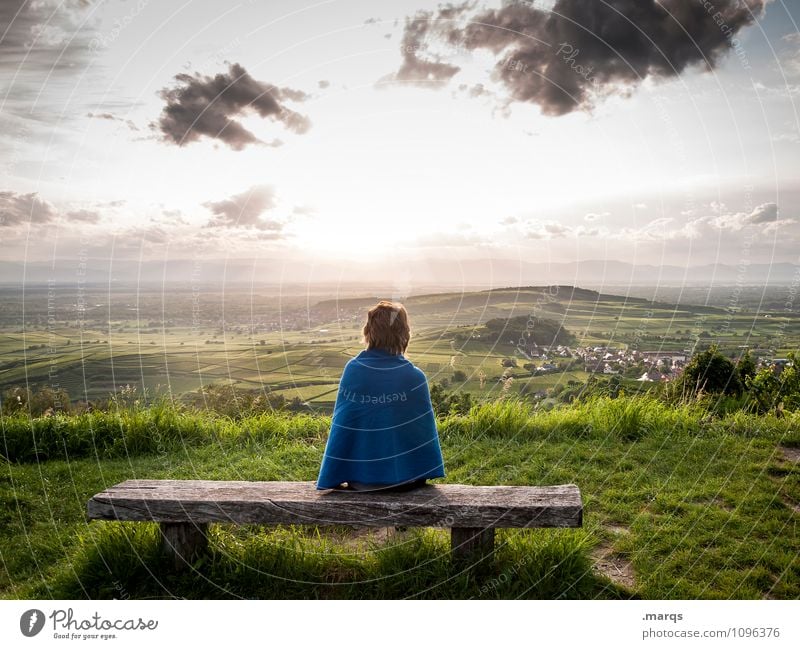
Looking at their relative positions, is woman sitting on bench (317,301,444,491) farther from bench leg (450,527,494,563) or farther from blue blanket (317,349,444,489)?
bench leg (450,527,494,563)

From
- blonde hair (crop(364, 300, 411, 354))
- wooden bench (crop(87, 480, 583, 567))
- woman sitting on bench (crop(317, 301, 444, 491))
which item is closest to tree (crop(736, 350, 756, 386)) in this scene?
wooden bench (crop(87, 480, 583, 567))

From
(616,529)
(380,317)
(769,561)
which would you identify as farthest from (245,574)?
(769,561)

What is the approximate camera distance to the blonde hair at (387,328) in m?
3.92

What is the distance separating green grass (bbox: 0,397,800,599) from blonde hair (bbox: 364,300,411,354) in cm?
134

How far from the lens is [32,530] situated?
505 centimetres

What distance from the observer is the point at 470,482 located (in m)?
6.06

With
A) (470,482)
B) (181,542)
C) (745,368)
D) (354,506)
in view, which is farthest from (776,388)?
(181,542)

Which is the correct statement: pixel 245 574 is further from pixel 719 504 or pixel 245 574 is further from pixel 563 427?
pixel 563 427

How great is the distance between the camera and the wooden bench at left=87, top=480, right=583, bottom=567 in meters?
3.61

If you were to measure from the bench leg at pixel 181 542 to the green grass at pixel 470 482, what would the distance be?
0.33 ft

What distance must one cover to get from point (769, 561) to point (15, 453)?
24.8 ft

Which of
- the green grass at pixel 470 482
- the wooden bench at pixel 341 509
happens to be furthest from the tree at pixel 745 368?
the wooden bench at pixel 341 509

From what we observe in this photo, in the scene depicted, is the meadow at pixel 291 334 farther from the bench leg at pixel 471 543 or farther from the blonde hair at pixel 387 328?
the bench leg at pixel 471 543

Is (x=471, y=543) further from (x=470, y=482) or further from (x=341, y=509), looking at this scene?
(x=470, y=482)
